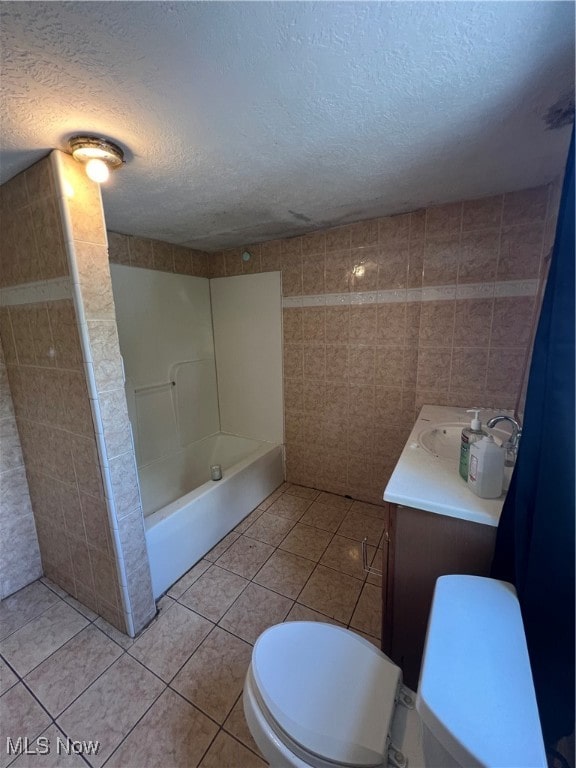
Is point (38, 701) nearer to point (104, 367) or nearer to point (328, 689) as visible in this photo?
point (328, 689)

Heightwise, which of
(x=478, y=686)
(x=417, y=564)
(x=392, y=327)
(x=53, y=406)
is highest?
(x=392, y=327)

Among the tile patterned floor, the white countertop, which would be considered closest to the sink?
the white countertop

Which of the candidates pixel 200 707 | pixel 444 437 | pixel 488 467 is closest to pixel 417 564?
pixel 488 467

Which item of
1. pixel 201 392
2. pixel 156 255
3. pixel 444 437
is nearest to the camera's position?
pixel 444 437

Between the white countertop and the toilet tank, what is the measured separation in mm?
208

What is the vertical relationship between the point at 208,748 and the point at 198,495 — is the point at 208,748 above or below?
below

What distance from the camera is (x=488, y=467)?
3.18ft

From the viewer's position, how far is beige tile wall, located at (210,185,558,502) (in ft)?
5.56

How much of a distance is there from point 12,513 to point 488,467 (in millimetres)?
2328

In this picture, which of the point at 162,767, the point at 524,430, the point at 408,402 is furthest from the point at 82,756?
the point at 408,402

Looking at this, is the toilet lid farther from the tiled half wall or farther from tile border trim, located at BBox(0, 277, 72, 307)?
tile border trim, located at BBox(0, 277, 72, 307)

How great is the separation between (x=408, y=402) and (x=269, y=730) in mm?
1809

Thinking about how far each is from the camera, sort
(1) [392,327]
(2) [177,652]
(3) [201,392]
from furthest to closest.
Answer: (3) [201,392] < (1) [392,327] < (2) [177,652]

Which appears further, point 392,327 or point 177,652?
point 392,327
